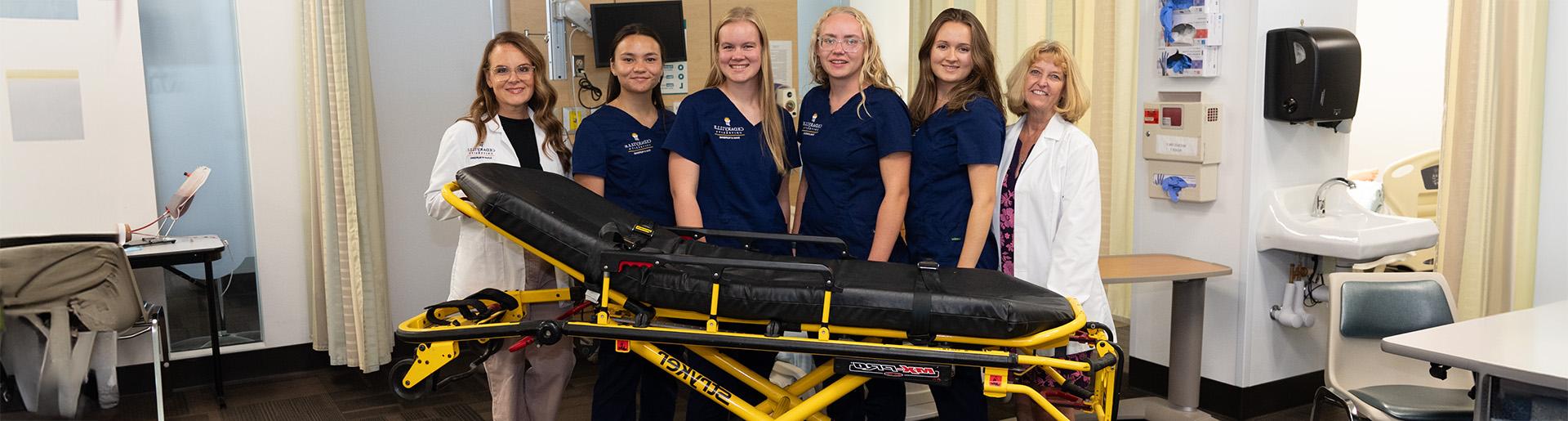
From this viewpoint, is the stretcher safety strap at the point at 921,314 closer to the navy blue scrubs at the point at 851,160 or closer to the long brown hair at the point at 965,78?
the navy blue scrubs at the point at 851,160

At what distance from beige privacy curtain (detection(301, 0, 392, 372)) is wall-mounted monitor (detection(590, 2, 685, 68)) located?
97 centimetres

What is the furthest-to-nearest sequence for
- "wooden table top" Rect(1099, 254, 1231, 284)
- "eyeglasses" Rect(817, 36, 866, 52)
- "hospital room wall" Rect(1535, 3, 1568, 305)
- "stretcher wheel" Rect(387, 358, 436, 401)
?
"hospital room wall" Rect(1535, 3, 1568, 305), "wooden table top" Rect(1099, 254, 1231, 284), "eyeglasses" Rect(817, 36, 866, 52), "stretcher wheel" Rect(387, 358, 436, 401)

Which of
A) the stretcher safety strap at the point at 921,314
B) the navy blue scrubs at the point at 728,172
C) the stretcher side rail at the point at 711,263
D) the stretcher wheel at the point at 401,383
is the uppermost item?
the navy blue scrubs at the point at 728,172

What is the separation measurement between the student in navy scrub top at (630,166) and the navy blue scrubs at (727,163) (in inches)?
4.8

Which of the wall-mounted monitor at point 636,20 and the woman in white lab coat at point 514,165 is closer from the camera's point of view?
the woman in white lab coat at point 514,165

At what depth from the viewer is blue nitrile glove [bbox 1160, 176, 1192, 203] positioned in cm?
384

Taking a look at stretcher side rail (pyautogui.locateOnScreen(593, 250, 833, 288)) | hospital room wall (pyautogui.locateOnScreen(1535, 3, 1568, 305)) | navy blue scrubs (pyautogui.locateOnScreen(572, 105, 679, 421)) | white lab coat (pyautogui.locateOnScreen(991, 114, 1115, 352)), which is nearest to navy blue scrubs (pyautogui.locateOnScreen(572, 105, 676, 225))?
navy blue scrubs (pyautogui.locateOnScreen(572, 105, 679, 421))

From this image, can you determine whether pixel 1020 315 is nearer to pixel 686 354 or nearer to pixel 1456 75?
pixel 686 354

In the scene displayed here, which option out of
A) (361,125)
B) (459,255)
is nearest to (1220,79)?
(459,255)

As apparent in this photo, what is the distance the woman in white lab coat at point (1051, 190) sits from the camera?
277 centimetres

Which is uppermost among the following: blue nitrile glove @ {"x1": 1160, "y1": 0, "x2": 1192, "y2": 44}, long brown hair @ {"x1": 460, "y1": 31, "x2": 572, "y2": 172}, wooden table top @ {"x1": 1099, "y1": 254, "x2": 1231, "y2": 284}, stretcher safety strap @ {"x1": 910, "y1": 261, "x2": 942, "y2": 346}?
blue nitrile glove @ {"x1": 1160, "y1": 0, "x2": 1192, "y2": 44}

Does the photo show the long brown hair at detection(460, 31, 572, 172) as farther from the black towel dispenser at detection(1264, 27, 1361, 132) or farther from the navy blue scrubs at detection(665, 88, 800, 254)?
the black towel dispenser at detection(1264, 27, 1361, 132)

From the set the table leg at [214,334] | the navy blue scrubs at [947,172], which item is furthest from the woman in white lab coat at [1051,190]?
the table leg at [214,334]

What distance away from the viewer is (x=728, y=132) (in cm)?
282
